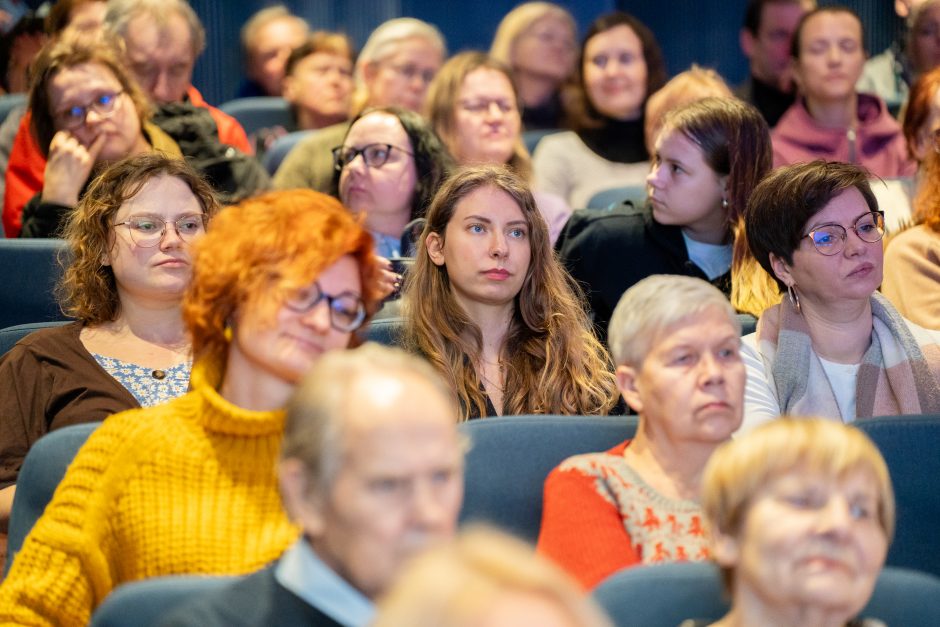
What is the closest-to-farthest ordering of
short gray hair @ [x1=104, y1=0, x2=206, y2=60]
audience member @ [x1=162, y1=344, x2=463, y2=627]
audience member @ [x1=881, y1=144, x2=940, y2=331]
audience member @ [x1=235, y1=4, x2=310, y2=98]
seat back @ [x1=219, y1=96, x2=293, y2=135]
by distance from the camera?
audience member @ [x1=162, y1=344, x2=463, y2=627] → audience member @ [x1=881, y1=144, x2=940, y2=331] → short gray hair @ [x1=104, y1=0, x2=206, y2=60] → seat back @ [x1=219, y1=96, x2=293, y2=135] → audience member @ [x1=235, y1=4, x2=310, y2=98]

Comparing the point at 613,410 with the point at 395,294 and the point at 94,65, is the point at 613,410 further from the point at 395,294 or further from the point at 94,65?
the point at 94,65

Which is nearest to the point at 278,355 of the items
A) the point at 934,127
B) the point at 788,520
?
the point at 788,520

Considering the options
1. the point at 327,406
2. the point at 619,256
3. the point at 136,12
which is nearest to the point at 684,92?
the point at 619,256

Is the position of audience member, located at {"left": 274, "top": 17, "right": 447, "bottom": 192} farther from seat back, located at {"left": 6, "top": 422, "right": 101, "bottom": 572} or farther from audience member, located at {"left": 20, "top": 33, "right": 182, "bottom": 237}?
seat back, located at {"left": 6, "top": 422, "right": 101, "bottom": 572}

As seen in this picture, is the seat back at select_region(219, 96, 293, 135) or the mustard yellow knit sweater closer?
the mustard yellow knit sweater

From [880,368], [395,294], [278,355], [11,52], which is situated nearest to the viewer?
[278,355]

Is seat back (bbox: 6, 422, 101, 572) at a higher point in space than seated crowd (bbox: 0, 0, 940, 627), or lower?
lower

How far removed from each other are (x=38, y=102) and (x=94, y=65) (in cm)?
18

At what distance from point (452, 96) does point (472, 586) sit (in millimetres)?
3083

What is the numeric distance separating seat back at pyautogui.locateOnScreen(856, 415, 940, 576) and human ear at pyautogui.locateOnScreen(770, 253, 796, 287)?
0.59m

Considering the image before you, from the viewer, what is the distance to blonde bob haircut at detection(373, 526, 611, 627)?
3.03ft

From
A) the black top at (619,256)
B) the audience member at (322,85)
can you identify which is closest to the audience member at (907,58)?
the black top at (619,256)

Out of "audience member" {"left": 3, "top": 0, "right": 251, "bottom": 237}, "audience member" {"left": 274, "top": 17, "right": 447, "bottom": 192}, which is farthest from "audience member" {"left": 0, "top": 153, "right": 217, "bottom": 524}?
"audience member" {"left": 274, "top": 17, "right": 447, "bottom": 192}

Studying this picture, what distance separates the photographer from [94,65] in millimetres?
3258
